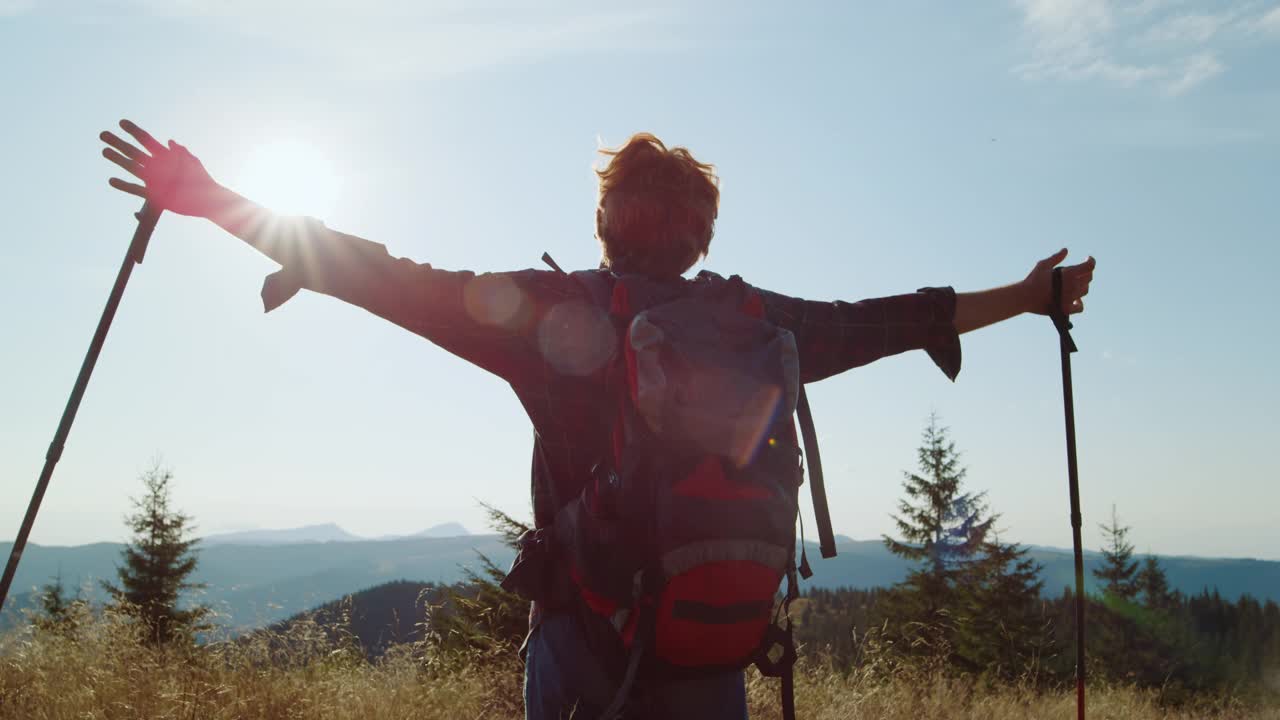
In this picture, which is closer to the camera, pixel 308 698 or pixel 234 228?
pixel 234 228

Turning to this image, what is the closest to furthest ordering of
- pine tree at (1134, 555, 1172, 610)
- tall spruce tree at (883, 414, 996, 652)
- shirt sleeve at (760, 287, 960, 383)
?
shirt sleeve at (760, 287, 960, 383)
tall spruce tree at (883, 414, 996, 652)
pine tree at (1134, 555, 1172, 610)

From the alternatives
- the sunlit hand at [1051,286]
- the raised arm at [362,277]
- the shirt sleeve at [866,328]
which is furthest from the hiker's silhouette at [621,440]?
the sunlit hand at [1051,286]

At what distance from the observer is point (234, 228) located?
68.5 inches

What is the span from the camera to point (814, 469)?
2178mm

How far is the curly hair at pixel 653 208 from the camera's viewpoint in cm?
200

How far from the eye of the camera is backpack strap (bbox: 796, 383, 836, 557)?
214 centimetres

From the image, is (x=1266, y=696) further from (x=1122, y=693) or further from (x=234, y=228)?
(x=234, y=228)

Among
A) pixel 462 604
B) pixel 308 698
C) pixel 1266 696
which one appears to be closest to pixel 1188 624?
pixel 1266 696

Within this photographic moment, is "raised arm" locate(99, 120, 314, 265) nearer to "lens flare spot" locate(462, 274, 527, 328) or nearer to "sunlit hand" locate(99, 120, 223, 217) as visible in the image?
"sunlit hand" locate(99, 120, 223, 217)

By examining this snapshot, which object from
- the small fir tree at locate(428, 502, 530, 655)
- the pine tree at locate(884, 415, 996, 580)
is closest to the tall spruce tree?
the pine tree at locate(884, 415, 996, 580)

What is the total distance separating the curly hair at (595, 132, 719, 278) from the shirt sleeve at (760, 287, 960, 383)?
10.3 inches

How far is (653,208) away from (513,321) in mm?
477

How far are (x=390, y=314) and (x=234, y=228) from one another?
15.4 inches

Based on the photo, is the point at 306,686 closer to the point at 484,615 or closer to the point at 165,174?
the point at 484,615
